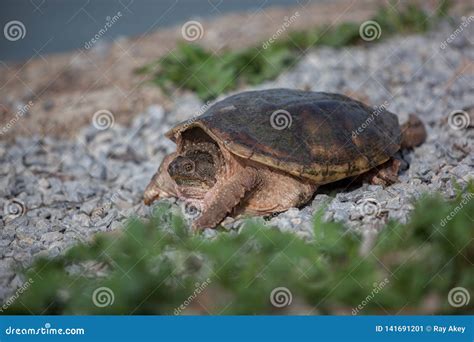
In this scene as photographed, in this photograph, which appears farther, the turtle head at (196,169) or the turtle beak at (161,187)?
the turtle beak at (161,187)

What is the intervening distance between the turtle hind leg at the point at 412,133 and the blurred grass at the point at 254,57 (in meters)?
2.21

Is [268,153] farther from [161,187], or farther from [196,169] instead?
[161,187]

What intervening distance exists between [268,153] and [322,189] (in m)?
0.60

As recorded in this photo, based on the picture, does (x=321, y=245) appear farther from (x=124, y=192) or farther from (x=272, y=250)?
(x=124, y=192)

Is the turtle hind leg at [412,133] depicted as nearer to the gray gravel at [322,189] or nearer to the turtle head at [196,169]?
the gray gravel at [322,189]

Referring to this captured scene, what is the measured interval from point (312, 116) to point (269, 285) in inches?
57.4

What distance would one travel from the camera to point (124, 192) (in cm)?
493

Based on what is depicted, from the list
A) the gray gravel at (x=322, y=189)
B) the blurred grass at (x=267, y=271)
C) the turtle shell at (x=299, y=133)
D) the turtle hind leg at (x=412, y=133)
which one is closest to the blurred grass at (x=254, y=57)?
the gray gravel at (x=322, y=189)

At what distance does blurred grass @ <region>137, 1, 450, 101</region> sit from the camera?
6.96 m

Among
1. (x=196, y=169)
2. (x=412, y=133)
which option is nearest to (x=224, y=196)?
(x=196, y=169)

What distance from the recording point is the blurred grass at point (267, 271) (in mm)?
2965

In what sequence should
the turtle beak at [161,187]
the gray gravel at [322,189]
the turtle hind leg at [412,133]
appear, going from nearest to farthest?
the gray gravel at [322,189], the turtle beak at [161,187], the turtle hind leg at [412,133]

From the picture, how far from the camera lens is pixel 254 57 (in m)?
7.21

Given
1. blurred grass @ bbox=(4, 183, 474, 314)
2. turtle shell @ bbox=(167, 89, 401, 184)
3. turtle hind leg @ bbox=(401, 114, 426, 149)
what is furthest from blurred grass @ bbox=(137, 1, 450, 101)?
blurred grass @ bbox=(4, 183, 474, 314)
